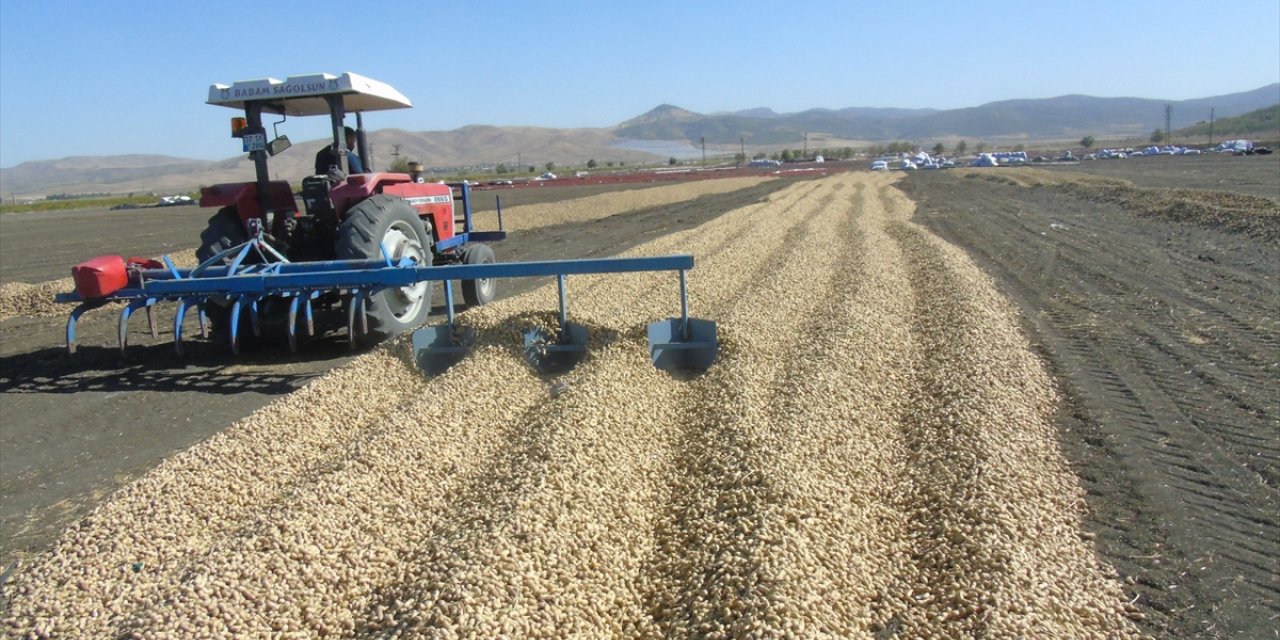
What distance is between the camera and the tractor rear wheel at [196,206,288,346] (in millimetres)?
6902

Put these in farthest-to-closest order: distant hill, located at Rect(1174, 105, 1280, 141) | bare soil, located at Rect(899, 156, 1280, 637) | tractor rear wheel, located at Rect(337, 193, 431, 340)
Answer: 1. distant hill, located at Rect(1174, 105, 1280, 141)
2. tractor rear wheel, located at Rect(337, 193, 431, 340)
3. bare soil, located at Rect(899, 156, 1280, 637)

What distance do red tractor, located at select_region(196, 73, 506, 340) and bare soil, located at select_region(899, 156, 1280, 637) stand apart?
527 centimetres

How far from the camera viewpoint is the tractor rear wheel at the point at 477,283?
859 cm

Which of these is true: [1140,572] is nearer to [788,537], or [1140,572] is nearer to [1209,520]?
[1209,520]

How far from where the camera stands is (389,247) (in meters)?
7.32

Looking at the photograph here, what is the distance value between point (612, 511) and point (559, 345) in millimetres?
2479

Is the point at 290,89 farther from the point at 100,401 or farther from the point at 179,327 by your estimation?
the point at 100,401

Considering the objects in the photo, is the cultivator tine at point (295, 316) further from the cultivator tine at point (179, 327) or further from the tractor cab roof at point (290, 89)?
the tractor cab roof at point (290, 89)

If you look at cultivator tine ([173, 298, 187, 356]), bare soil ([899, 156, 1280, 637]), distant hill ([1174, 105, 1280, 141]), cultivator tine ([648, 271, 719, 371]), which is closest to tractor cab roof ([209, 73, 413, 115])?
cultivator tine ([173, 298, 187, 356])

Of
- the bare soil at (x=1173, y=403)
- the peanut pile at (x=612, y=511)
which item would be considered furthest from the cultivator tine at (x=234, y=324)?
the bare soil at (x=1173, y=403)

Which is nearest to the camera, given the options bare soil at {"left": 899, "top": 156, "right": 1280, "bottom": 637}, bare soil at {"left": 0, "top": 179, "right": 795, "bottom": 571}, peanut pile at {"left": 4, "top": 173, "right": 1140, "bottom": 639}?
peanut pile at {"left": 4, "top": 173, "right": 1140, "bottom": 639}

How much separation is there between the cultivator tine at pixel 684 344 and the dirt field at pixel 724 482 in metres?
0.18

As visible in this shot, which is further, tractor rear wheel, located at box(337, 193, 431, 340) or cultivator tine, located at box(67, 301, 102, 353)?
tractor rear wheel, located at box(337, 193, 431, 340)

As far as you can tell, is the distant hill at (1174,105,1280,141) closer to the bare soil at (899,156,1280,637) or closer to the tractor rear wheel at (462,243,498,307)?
the bare soil at (899,156,1280,637)
